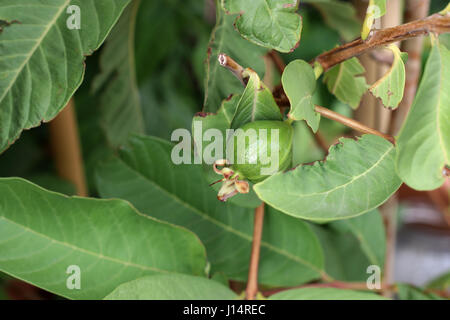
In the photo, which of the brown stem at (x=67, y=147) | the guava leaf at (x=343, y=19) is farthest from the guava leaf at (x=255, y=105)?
the brown stem at (x=67, y=147)

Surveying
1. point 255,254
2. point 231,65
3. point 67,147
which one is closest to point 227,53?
point 231,65

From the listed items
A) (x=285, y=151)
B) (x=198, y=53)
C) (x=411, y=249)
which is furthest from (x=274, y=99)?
(x=411, y=249)

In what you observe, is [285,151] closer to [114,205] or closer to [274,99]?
[274,99]

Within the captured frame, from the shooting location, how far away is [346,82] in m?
0.48

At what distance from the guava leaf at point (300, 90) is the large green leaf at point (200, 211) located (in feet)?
0.74

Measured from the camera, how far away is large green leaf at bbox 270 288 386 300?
486mm

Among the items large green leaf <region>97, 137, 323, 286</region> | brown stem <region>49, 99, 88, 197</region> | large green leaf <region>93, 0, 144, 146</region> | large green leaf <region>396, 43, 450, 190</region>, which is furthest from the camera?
brown stem <region>49, 99, 88, 197</region>

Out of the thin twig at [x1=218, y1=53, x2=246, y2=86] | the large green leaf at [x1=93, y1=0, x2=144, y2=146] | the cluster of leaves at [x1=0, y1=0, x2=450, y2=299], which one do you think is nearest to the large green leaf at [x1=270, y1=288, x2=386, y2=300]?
the cluster of leaves at [x1=0, y1=0, x2=450, y2=299]

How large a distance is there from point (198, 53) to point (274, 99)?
845 millimetres

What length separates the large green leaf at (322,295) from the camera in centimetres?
49

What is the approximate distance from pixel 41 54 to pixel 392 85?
1.05 feet

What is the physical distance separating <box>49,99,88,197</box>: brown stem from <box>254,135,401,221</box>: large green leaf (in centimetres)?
55

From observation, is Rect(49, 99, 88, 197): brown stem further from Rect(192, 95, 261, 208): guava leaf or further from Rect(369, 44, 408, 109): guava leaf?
Rect(369, 44, 408, 109): guava leaf

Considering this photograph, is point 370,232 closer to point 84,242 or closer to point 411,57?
point 411,57
